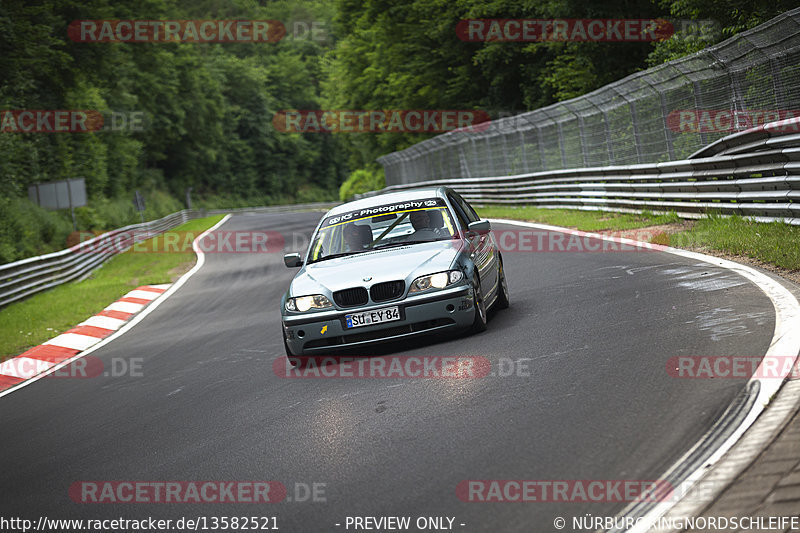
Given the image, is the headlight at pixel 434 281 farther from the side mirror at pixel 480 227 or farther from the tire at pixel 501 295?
the tire at pixel 501 295

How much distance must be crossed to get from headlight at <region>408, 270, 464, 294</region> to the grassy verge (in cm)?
365

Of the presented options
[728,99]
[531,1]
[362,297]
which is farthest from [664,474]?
[531,1]

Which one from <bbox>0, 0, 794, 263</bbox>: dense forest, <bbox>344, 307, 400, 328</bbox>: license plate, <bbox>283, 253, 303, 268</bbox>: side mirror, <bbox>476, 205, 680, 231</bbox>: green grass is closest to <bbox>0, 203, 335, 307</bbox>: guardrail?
<bbox>0, 0, 794, 263</bbox>: dense forest

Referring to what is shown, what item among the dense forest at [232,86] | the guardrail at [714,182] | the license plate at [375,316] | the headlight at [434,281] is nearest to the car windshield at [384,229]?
the headlight at [434,281]

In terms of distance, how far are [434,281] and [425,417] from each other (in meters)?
2.31

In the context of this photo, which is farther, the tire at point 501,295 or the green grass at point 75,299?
the green grass at point 75,299

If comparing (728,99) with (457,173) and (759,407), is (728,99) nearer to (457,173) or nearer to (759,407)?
(759,407)

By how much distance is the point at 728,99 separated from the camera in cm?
1435

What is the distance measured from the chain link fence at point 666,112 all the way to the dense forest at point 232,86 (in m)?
3.67

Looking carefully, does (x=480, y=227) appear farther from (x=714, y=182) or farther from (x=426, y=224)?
(x=714, y=182)

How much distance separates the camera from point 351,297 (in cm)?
798

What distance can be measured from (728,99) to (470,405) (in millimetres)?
10266

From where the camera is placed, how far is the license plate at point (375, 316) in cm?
787

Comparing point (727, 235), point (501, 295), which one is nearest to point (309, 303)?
point (501, 295)
